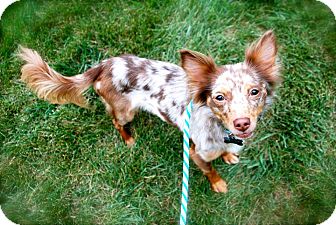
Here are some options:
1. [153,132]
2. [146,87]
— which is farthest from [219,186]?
[146,87]

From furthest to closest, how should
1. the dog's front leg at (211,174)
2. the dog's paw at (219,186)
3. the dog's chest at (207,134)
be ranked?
1. the dog's paw at (219,186)
2. the dog's front leg at (211,174)
3. the dog's chest at (207,134)

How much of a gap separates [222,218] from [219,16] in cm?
254

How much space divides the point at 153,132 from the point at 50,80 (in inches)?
57.3

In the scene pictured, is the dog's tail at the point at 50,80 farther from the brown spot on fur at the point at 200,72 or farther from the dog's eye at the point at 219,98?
the dog's eye at the point at 219,98

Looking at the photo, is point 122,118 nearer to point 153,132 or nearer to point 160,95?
point 153,132

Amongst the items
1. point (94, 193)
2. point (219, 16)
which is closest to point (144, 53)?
point (219, 16)

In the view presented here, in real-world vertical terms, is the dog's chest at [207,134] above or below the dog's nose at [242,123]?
below

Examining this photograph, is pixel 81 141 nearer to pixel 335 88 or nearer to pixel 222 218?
pixel 222 218

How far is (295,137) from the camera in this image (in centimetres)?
477

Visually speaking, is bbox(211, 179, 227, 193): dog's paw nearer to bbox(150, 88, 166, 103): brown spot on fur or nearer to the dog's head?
bbox(150, 88, 166, 103): brown spot on fur

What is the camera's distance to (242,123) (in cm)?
312

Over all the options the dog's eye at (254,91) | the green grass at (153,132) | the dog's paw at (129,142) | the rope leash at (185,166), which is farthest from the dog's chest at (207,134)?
the dog's paw at (129,142)

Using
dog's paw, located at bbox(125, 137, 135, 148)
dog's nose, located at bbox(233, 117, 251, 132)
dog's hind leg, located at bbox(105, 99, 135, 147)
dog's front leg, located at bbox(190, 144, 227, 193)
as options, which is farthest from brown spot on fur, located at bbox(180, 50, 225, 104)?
dog's paw, located at bbox(125, 137, 135, 148)

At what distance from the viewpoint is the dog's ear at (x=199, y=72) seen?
332cm
